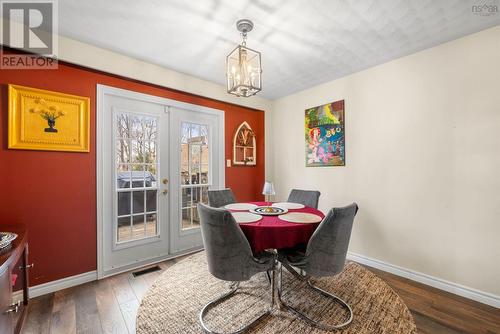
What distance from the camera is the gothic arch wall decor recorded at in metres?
3.82

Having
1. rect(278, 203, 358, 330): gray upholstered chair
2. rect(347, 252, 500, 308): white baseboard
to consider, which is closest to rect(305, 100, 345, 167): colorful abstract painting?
rect(347, 252, 500, 308): white baseboard

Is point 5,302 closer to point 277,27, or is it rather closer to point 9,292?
point 9,292

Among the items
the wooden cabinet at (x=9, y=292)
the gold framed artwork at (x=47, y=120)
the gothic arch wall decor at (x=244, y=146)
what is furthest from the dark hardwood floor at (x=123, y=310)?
the gothic arch wall decor at (x=244, y=146)

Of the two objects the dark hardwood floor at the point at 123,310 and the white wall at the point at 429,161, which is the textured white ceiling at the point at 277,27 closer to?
the white wall at the point at 429,161

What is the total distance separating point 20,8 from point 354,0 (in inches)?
108

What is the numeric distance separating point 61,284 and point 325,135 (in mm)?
3606

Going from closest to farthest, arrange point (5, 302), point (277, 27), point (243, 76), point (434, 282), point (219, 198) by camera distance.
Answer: point (5, 302), point (243, 76), point (277, 27), point (434, 282), point (219, 198)

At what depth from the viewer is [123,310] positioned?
75.5 inches

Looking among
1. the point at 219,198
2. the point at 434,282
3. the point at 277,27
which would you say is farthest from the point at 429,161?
the point at 219,198

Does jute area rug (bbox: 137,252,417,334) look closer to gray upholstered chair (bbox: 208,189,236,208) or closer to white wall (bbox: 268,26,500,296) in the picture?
white wall (bbox: 268,26,500,296)

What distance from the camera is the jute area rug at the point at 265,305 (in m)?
1.67

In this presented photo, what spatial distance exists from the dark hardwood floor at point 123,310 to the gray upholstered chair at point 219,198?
3.55 ft

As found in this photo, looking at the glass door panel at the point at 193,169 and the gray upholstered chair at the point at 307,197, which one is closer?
the gray upholstered chair at the point at 307,197

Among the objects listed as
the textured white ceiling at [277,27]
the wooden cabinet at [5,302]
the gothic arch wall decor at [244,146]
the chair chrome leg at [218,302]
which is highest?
the textured white ceiling at [277,27]
